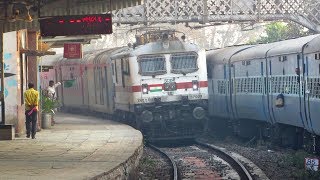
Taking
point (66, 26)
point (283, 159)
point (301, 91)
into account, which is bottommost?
point (283, 159)

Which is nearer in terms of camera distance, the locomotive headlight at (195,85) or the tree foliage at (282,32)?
the locomotive headlight at (195,85)

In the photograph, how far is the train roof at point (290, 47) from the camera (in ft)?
64.7

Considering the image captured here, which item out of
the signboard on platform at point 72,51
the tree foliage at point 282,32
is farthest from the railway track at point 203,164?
the tree foliage at point 282,32

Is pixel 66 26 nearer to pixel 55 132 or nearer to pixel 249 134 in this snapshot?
pixel 55 132

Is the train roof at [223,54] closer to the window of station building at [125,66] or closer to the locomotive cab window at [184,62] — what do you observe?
the locomotive cab window at [184,62]

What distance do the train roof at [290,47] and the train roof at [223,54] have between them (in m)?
4.51

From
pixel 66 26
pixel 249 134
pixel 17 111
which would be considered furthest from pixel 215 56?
pixel 66 26

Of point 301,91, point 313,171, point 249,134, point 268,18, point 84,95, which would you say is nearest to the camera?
point 313,171

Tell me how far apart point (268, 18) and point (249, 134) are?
7344 mm

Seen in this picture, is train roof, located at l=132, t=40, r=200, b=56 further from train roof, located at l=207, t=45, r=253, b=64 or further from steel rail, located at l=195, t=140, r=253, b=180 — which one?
steel rail, located at l=195, t=140, r=253, b=180

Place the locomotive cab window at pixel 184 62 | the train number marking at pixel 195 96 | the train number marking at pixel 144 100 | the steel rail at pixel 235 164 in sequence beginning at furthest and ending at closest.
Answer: the locomotive cab window at pixel 184 62 → the train number marking at pixel 195 96 → the train number marking at pixel 144 100 → the steel rail at pixel 235 164

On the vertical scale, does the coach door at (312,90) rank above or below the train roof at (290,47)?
below

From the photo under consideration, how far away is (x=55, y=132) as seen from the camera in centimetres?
2416

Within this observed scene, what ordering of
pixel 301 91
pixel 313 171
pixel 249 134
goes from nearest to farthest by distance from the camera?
pixel 313 171
pixel 301 91
pixel 249 134
